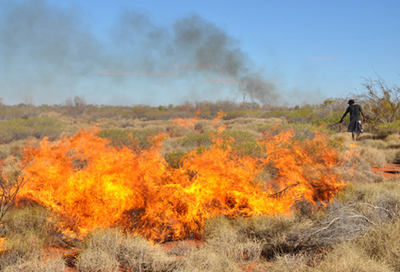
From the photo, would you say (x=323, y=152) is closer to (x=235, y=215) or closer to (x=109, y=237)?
(x=235, y=215)

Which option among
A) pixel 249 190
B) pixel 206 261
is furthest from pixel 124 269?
pixel 249 190

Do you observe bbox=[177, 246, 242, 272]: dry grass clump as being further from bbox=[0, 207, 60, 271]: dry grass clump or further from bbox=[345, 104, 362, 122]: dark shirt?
bbox=[345, 104, 362, 122]: dark shirt

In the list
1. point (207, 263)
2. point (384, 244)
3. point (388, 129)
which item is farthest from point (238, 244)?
point (388, 129)

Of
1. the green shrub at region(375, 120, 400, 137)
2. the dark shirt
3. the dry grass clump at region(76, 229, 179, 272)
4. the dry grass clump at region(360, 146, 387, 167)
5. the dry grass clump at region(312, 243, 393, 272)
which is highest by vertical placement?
the dark shirt

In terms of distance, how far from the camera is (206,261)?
3.88m

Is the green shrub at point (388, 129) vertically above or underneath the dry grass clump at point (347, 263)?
above

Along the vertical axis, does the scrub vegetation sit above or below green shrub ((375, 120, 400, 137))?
below

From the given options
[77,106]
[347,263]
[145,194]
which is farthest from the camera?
[77,106]

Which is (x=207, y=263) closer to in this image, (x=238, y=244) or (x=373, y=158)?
(x=238, y=244)

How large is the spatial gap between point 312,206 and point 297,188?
2.01ft

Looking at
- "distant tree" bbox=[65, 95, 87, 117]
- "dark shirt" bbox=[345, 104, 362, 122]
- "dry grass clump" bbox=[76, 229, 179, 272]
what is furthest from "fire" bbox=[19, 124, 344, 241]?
"distant tree" bbox=[65, 95, 87, 117]

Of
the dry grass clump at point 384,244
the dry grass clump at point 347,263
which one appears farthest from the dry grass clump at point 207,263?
the dry grass clump at point 384,244

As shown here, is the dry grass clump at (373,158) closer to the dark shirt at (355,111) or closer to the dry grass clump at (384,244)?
the dark shirt at (355,111)

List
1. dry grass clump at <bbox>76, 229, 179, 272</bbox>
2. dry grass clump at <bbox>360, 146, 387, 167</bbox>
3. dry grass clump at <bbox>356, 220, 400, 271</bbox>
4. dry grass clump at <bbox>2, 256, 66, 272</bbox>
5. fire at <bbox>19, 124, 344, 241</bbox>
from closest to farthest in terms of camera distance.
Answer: dry grass clump at <bbox>2, 256, 66, 272</bbox>, dry grass clump at <bbox>356, 220, 400, 271</bbox>, dry grass clump at <bbox>76, 229, 179, 272</bbox>, fire at <bbox>19, 124, 344, 241</bbox>, dry grass clump at <bbox>360, 146, 387, 167</bbox>
